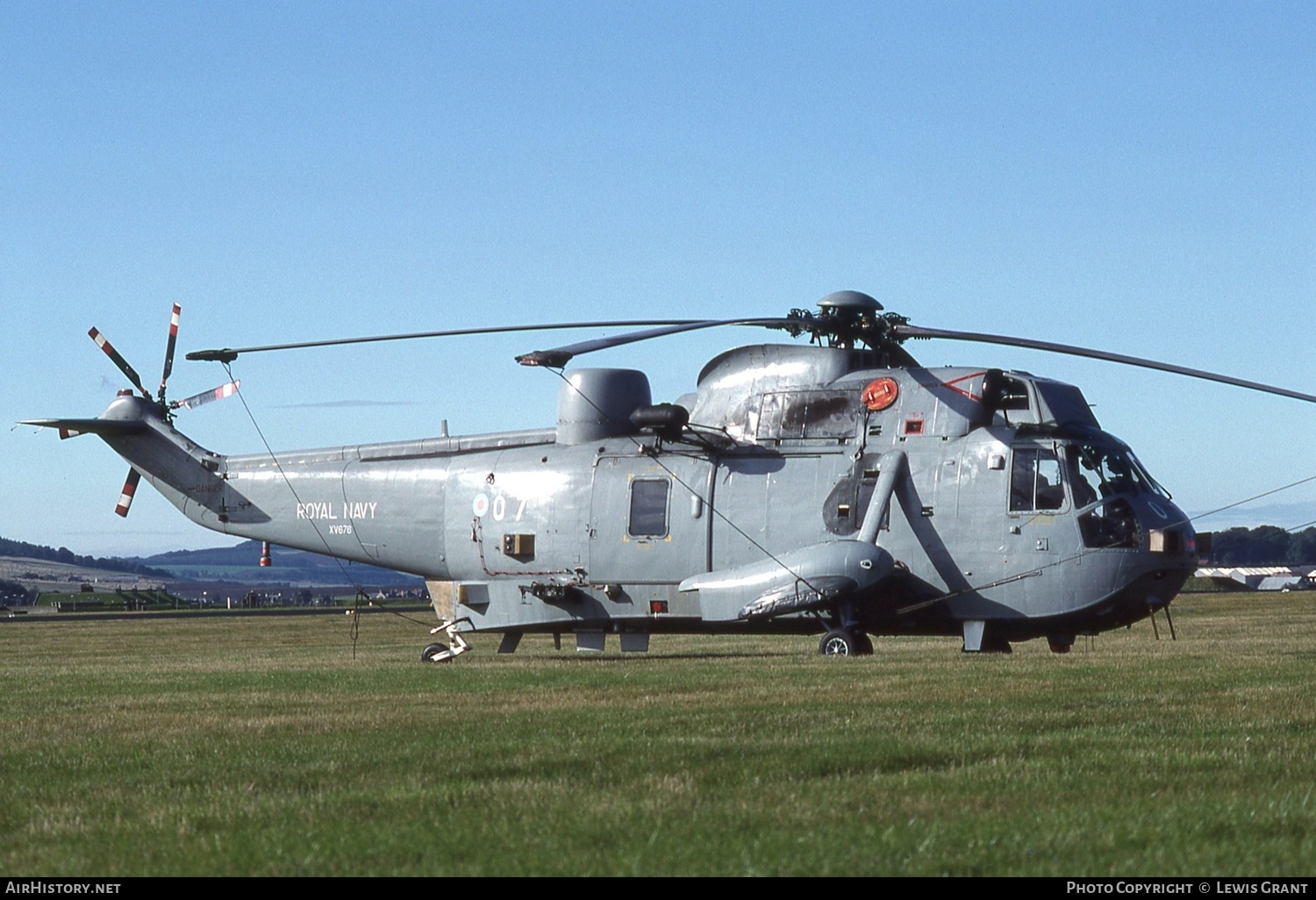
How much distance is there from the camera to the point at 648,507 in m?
25.5

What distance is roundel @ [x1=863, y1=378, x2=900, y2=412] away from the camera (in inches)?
948

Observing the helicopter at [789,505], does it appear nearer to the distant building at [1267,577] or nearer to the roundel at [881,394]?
the roundel at [881,394]

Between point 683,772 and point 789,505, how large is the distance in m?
14.3

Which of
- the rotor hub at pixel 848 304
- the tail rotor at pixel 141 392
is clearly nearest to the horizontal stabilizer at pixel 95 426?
the tail rotor at pixel 141 392

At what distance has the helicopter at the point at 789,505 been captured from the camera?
22891 millimetres

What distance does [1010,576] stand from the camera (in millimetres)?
23094

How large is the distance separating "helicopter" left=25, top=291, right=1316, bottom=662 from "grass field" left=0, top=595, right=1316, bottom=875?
11.8 feet

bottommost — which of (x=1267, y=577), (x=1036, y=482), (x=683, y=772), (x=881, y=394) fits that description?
(x=683, y=772)

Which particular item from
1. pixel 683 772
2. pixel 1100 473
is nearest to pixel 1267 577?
pixel 1100 473

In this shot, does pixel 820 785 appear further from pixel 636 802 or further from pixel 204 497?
pixel 204 497

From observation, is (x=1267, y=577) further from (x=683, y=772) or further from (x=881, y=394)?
(x=683, y=772)

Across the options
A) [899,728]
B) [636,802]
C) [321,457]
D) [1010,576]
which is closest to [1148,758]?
[899,728]

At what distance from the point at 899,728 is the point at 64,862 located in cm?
666
